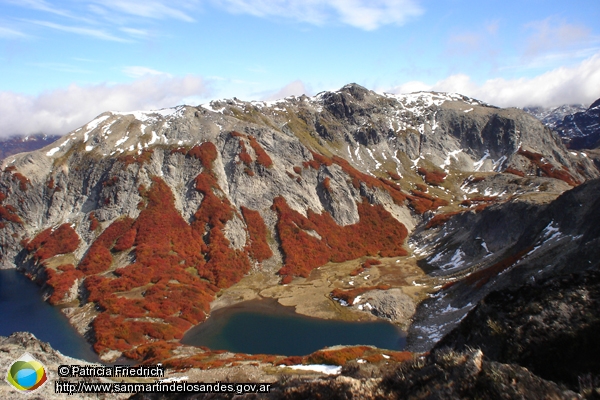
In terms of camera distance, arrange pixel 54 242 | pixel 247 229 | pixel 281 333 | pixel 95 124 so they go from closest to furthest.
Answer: pixel 281 333 < pixel 54 242 < pixel 247 229 < pixel 95 124

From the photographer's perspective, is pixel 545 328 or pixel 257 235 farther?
pixel 257 235

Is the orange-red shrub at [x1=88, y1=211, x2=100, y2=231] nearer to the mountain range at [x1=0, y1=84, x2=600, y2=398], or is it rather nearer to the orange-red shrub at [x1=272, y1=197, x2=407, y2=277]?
the mountain range at [x1=0, y1=84, x2=600, y2=398]

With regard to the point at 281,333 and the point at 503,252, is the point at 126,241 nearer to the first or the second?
the point at 281,333

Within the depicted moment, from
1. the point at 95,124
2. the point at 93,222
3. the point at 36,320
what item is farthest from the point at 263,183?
the point at 36,320

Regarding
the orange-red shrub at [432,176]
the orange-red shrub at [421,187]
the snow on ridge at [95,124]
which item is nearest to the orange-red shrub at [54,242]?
the snow on ridge at [95,124]

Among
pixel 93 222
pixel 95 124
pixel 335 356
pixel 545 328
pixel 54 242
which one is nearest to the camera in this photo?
pixel 545 328

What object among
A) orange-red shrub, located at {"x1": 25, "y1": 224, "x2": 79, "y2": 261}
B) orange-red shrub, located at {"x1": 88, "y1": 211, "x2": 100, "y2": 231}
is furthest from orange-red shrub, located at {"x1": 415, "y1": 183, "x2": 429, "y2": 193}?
orange-red shrub, located at {"x1": 25, "y1": 224, "x2": 79, "y2": 261}

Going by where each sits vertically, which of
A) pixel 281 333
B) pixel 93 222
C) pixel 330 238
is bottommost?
pixel 281 333

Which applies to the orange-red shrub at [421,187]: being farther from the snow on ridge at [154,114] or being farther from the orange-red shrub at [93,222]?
the orange-red shrub at [93,222]
